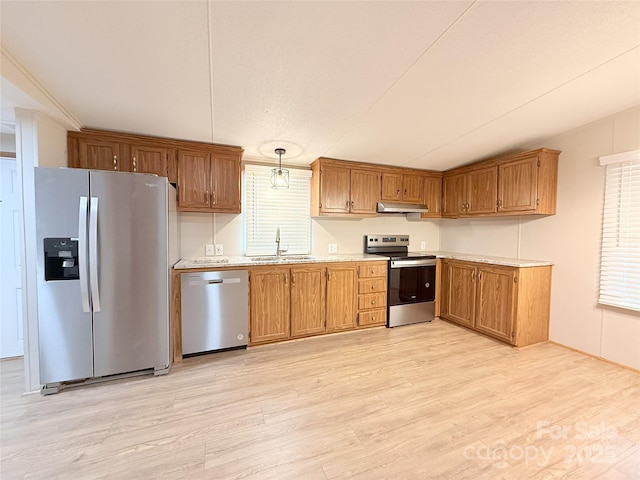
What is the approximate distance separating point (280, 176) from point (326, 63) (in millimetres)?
1569

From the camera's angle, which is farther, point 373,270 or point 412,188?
point 412,188

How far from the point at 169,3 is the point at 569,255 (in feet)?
13.6

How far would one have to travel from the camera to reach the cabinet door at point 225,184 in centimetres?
292

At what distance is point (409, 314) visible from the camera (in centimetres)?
360

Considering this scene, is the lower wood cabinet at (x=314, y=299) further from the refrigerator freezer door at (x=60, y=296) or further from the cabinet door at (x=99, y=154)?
the cabinet door at (x=99, y=154)

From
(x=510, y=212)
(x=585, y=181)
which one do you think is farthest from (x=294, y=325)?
(x=585, y=181)

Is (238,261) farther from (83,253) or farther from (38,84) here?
(38,84)

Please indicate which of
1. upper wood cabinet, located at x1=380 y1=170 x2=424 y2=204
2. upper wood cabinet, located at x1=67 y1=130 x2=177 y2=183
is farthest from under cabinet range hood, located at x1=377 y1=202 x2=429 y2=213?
upper wood cabinet, located at x1=67 y1=130 x2=177 y2=183

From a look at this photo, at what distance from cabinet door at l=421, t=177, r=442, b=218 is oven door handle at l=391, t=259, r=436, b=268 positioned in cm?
80

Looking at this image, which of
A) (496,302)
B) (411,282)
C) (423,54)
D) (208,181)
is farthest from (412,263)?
(208,181)

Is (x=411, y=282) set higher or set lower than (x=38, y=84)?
lower

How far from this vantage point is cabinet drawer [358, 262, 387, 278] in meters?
3.34

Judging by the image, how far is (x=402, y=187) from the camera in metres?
3.87

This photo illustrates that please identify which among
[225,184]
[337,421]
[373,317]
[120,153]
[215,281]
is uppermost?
[120,153]
